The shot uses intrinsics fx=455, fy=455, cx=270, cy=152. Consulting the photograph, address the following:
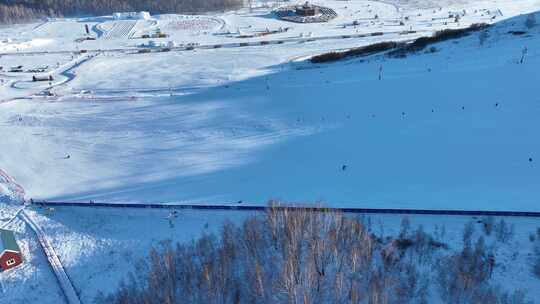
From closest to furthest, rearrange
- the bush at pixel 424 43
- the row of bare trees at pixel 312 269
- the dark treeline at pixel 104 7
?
1. the row of bare trees at pixel 312 269
2. the bush at pixel 424 43
3. the dark treeline at pixel 104 7

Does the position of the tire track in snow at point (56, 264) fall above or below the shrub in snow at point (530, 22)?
below

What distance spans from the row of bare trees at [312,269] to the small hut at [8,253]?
5.10 metres

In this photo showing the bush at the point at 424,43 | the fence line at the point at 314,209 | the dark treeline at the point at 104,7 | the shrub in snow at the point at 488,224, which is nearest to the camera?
the shrub in snow at the point at 488,224

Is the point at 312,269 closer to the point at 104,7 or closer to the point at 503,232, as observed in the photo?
the point at 503,232

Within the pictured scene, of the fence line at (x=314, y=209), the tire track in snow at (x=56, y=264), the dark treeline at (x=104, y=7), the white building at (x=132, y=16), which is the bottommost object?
the tire track in snow at (x=56, y=264)

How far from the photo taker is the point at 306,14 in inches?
2793

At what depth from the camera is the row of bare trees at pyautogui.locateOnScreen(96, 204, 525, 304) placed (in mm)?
14484

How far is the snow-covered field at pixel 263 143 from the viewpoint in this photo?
2056 centimetres

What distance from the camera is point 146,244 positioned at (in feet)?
65.4

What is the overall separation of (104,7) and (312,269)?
81290 mm

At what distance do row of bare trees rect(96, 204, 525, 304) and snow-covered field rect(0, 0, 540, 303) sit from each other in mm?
2139

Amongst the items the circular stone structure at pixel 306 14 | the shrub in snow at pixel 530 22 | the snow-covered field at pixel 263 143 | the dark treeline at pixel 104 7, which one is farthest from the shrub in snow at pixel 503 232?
the dark treeline at pixel 104 7

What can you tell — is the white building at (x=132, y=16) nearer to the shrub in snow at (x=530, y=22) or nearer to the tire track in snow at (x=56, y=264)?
the shrub in snow at (x=530, y=22)

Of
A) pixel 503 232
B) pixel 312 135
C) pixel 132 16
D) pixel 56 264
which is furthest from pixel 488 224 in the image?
pixel 132 16
